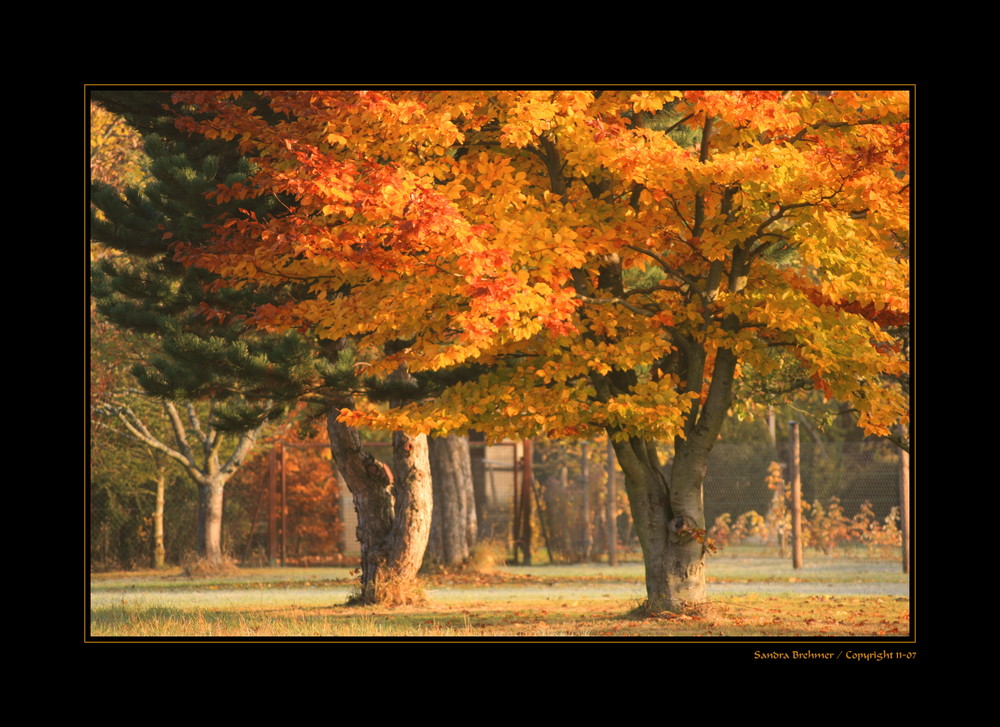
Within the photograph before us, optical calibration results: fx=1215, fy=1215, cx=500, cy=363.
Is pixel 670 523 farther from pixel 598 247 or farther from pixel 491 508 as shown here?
pixel 491 508

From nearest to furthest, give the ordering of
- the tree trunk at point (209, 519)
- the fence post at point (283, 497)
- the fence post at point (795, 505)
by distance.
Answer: the fence post at point (795, 505), the tree trunk at point (209, 519), the fence post at point (283, 497)

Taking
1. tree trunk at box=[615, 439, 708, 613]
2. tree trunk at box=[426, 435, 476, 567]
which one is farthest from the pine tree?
tree trunk at box=[426, 435, 476, 567]

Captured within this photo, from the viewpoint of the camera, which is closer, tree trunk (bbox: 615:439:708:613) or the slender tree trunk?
tree trunk (bbox: 615:439:708:613)

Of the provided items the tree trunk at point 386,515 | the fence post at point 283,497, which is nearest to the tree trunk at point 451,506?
the fence post at point 283,497

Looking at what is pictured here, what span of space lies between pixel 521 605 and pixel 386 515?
6.20 feet

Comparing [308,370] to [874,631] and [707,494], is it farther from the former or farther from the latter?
[707,494]

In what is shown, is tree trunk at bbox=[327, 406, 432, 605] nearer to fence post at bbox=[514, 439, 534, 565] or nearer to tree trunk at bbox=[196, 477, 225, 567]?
fence post at bbox=[514, 439, 534, 565]

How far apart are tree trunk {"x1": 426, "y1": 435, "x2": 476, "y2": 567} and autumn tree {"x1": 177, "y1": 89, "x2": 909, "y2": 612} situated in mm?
7248

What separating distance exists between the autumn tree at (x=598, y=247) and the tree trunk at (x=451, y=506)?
7.25 m

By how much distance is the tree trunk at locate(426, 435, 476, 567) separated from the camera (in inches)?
755

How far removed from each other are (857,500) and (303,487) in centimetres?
988

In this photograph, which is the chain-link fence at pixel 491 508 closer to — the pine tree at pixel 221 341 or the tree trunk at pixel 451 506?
the tree trunk at pixel 451 506

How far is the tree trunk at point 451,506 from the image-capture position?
63.0ft

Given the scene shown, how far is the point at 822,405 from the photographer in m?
27.1
